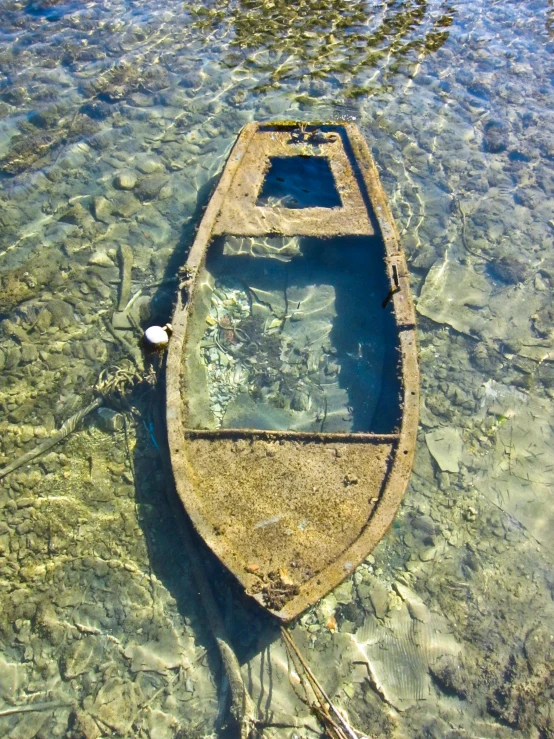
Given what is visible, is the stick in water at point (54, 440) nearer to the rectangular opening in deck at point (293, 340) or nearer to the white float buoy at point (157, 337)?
the white float buoy at point (157, 337)

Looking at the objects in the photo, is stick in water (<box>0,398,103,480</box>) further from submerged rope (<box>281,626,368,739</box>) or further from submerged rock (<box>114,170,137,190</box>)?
submerged rock (<box>114,170,137,190</box>)

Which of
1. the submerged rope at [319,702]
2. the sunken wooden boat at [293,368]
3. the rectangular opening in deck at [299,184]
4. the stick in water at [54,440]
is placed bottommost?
the submerged rope at [319,702]

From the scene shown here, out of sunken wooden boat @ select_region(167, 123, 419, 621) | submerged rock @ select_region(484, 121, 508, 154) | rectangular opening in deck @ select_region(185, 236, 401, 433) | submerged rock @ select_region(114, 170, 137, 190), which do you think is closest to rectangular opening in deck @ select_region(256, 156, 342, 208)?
sunken wooden boat @ select_region(167, 123, 419, 621)

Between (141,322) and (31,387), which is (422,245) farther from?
(31,387)

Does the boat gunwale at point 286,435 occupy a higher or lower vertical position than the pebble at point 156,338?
lower

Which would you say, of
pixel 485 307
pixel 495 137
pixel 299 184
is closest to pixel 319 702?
pixel 485 307

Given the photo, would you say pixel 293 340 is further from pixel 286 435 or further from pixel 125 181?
pixel 125 181

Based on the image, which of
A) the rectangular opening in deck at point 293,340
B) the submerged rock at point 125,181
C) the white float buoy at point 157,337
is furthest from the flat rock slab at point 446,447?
the submerged rock at point 125,181
